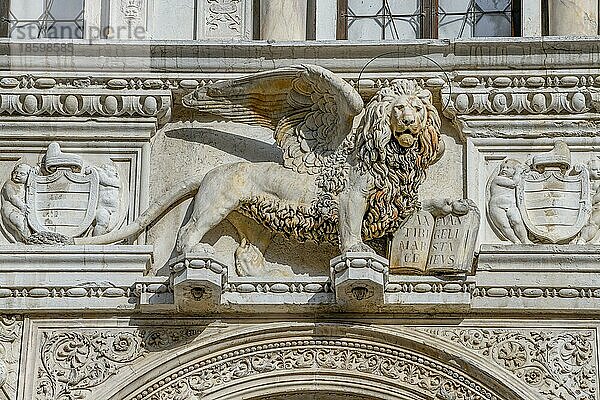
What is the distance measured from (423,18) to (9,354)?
362cm

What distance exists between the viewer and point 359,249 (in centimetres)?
1176

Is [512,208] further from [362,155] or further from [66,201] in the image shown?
[66,201]

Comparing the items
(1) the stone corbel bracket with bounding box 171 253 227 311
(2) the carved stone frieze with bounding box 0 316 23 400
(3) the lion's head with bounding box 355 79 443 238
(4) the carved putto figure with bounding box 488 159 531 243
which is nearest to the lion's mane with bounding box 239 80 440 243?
(3) the lion's head with bounding box 355 79 443 238

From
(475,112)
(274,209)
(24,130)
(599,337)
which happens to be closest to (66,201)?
(24,130)

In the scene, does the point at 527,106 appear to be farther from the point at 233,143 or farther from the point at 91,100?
the point at 91,100

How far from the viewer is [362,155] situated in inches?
474

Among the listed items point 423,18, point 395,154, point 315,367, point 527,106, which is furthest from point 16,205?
point 527,106

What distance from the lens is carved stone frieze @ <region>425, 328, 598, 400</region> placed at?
11758 mm

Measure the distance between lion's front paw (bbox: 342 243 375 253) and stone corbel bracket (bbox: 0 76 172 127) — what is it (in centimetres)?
162

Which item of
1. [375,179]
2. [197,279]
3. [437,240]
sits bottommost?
[197,279]

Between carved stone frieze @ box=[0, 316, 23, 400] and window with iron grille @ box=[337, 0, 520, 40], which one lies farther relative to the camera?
window with iron grille @ box=[337, 0, 520, 40]

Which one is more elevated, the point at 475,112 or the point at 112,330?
the point at 475,112

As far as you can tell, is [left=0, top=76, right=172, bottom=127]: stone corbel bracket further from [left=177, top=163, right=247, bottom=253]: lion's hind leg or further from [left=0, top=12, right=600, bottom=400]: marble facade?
[left=177, top=163, right=247, bottom=253]: lion's hind leg

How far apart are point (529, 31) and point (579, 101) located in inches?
33.3
